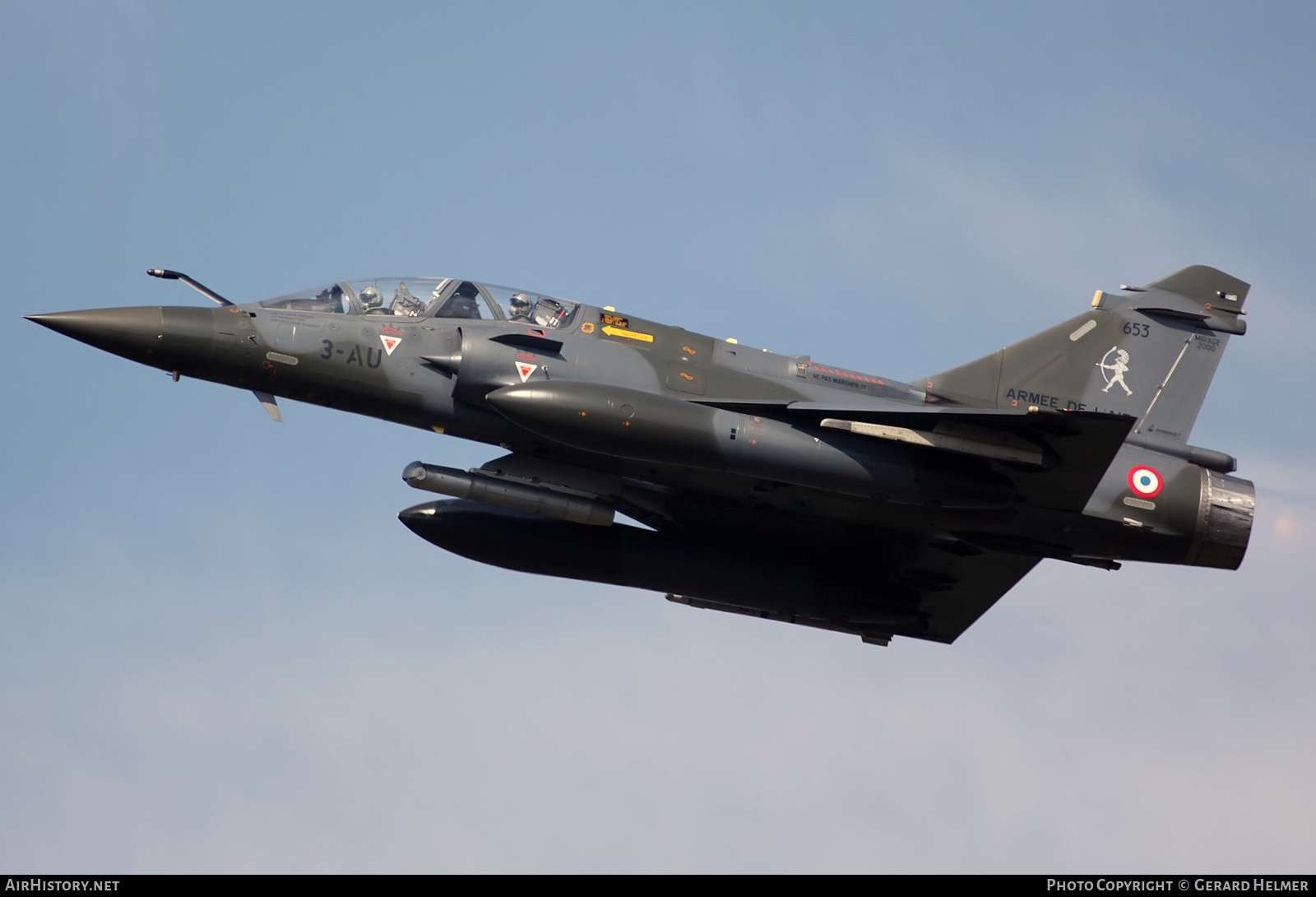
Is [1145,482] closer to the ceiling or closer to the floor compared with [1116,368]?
closer to the floor

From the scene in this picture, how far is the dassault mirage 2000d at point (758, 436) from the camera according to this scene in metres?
17.0

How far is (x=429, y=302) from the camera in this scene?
18.3m

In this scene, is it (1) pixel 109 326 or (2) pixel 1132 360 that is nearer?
(1) pixel 109 326

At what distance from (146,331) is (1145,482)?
43.6ft

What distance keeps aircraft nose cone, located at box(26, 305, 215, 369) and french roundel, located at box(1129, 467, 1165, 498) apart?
1234cm

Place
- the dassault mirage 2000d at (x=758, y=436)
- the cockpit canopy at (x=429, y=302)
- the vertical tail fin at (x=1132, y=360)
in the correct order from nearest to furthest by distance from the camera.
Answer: the dassault mirage 2000d at (x=758, y=436), the cockpit canopy at (x=429, y=302), the vertical tail fin at (x=1132, y=360)

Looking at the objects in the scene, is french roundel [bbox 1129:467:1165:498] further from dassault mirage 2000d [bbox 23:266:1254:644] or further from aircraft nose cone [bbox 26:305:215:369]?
aircraft nose cone [bbox 26:305:215:369]

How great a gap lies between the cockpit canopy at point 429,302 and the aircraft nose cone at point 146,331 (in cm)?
101

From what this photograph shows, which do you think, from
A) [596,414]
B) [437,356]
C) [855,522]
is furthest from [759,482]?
[437,356]

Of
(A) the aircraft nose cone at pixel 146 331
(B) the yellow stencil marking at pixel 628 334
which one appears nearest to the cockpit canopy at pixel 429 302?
(B) the yellow stencil marking at pixel 628 334

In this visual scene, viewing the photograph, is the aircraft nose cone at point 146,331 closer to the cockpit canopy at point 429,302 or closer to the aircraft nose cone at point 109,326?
the aircraft nose cone at point 109,326

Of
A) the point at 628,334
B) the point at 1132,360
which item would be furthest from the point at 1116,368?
the point at 628,334

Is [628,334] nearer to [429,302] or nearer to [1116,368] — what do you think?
[429,302]
